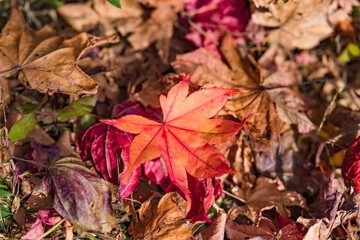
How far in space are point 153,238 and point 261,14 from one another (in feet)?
3.23

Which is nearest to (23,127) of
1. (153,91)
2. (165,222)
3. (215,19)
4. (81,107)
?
(81,107)

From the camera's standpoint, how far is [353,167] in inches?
43.1

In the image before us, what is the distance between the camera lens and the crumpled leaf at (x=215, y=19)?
147 cm

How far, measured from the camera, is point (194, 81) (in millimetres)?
1276

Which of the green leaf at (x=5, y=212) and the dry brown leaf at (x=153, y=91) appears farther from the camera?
the dry brown leaf at (x=153, y=91)

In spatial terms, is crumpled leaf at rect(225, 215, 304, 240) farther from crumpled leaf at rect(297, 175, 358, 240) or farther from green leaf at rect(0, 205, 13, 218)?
green leaf at rect(0, 205, 13, 218)

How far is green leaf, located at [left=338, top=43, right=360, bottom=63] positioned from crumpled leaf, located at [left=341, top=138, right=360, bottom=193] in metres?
0.57

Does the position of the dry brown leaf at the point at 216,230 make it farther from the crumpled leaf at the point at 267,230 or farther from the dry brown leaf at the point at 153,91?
the dry brown leaf at the point at 153,91

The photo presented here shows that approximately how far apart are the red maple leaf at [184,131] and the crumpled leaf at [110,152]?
11 cm

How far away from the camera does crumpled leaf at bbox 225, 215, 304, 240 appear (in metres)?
1.12

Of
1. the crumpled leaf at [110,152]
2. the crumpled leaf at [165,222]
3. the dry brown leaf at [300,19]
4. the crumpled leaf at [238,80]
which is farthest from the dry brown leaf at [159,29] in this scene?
the crumpled leaf at [165,222]

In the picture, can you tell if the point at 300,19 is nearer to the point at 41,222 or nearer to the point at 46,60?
the point at 46,60

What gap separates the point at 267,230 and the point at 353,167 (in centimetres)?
37

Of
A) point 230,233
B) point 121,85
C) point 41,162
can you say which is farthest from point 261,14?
point 41,162
